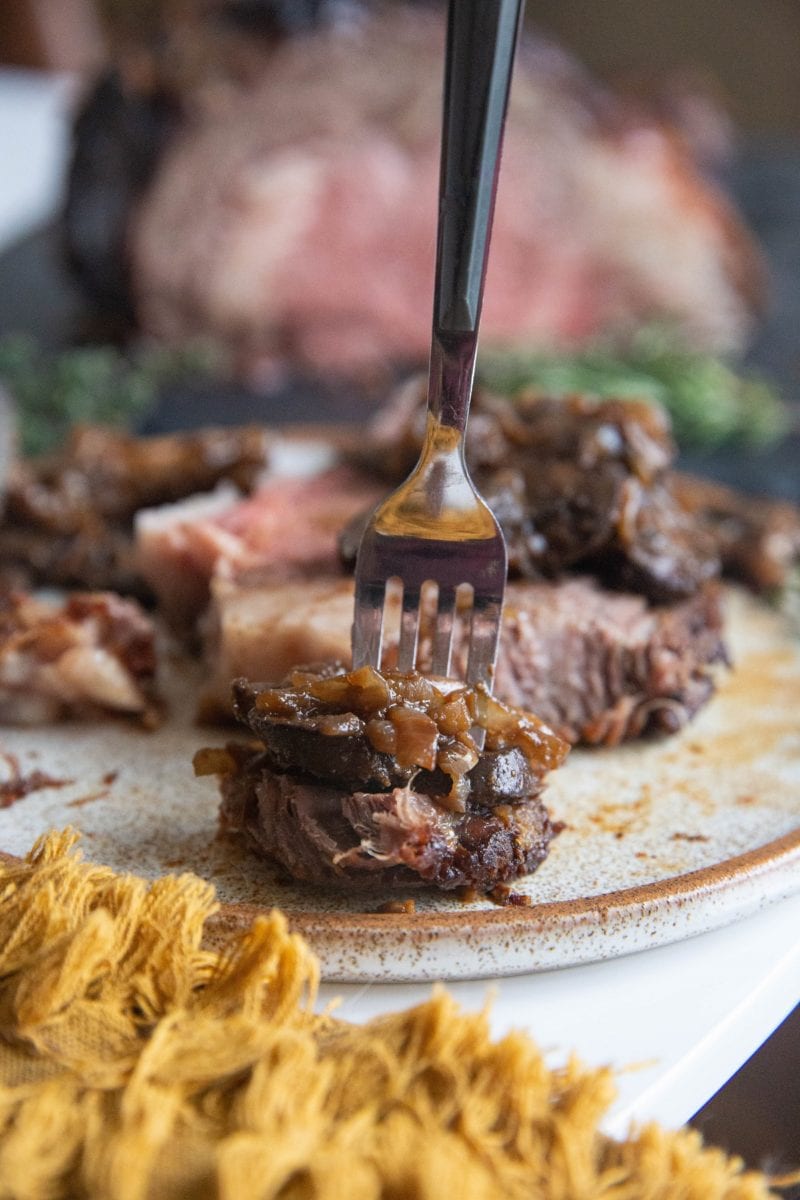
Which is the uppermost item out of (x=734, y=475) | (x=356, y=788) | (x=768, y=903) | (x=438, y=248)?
(x=438, y=248)

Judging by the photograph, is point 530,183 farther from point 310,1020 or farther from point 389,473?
point 310,1020

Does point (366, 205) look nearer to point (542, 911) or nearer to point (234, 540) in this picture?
point (234, 540)

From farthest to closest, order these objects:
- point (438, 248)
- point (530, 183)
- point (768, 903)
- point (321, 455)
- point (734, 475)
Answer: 1. point (530, 183)
2. point (734, 475)
3. point (321, 455)
4. point (768, 903)
5. point (438, 248)

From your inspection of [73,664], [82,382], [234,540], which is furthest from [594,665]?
[82,382]

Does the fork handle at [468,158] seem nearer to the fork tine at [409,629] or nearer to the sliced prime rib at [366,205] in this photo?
the fork tine at [409,629]

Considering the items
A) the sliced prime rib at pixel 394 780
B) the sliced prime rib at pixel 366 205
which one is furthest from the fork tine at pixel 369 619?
the sliced prime rib at pixel 366 205

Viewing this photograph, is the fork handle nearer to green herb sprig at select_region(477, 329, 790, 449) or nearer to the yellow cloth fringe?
the yellow cloth fringe

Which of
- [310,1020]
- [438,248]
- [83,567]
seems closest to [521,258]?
[83,567]
